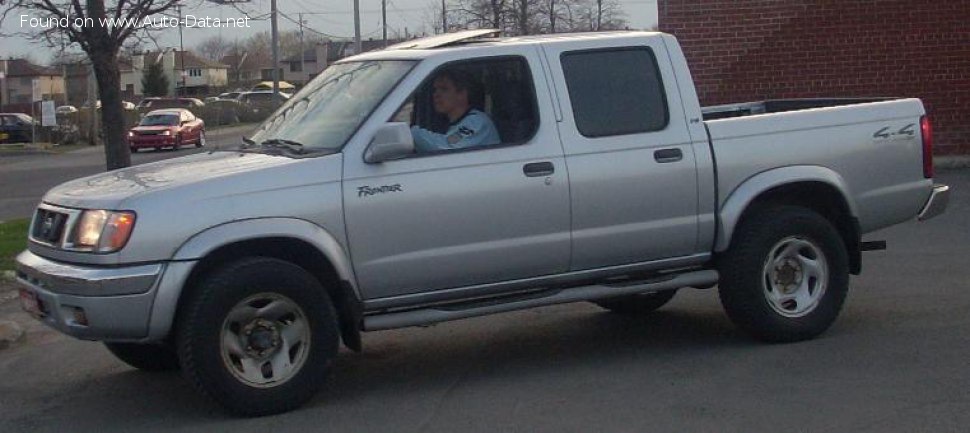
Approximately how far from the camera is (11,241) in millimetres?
13289

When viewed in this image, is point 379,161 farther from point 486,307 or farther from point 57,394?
point 57,394

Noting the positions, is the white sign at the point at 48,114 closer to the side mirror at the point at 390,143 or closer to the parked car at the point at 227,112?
the parked car at the point at 227,112

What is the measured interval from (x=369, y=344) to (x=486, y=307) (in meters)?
1.66

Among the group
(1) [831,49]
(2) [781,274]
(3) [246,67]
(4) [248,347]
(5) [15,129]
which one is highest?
(3) [246,67]

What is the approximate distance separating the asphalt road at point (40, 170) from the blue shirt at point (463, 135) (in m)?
12.4

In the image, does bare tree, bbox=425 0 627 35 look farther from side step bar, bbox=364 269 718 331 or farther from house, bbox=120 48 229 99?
house, bbox=120 48 229 99

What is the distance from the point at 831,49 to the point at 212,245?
41.3 ft

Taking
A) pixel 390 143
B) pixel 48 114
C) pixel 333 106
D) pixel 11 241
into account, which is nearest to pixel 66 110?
pixel 48 114

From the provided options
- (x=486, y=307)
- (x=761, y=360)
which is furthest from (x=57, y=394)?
(x=761, y=360)

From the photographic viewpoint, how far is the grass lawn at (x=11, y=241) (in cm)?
1173

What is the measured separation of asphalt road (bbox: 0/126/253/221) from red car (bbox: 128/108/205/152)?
0.31 meters

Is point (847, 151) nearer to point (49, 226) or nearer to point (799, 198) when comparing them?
point (799, 198)

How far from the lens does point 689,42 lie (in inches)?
660

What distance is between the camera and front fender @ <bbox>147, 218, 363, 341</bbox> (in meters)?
6.08
